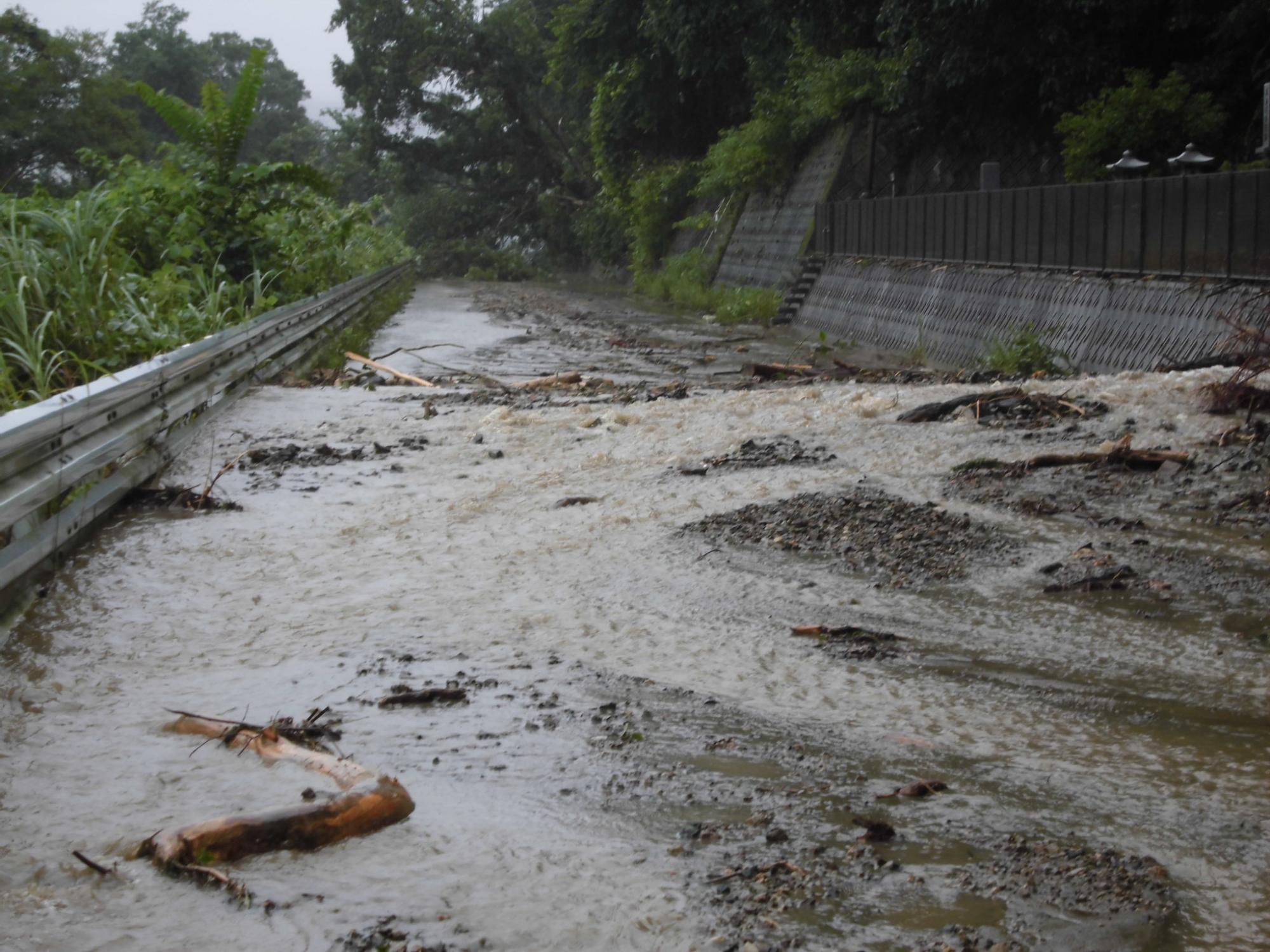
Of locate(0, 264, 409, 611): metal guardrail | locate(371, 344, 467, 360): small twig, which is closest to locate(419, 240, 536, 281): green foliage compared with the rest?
locate(371, 344, 467, 360): small twig

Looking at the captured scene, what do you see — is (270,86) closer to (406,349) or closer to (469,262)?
(469,262)

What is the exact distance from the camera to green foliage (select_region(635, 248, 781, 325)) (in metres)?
27.5

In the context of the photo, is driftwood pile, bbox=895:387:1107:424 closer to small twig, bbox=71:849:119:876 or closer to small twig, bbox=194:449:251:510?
small twig, bbox=194:449:251:510

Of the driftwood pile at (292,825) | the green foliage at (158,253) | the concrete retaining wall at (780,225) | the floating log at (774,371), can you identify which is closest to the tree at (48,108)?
the concrete retaining wall at (780,225)

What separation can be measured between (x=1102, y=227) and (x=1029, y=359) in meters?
1.87

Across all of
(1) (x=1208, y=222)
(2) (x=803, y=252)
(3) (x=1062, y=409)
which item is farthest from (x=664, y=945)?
(2) (x=803, y=252)

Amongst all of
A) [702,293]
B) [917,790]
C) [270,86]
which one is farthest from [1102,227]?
[270,86]

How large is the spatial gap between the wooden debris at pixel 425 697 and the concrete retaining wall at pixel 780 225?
24313mm

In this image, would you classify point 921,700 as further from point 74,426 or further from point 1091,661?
point 74,426

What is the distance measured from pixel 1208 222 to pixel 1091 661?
10.7 metres

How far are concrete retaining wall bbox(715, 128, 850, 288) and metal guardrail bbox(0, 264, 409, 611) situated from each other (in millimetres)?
18888

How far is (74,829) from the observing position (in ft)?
11.5

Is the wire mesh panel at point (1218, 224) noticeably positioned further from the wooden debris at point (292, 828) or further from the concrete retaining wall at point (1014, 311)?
the wooden debris at point (292, 828)

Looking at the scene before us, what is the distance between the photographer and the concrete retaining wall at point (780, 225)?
29.3 m
